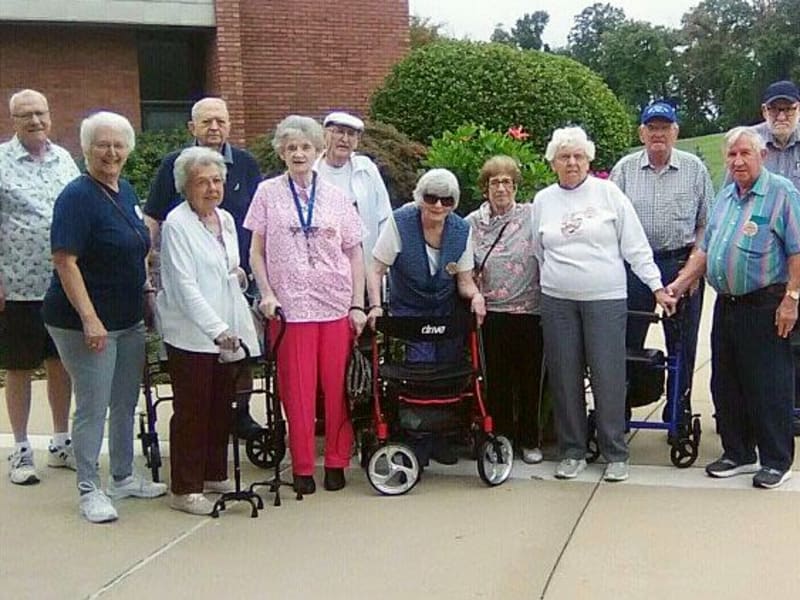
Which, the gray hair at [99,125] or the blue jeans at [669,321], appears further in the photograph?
the blue jeans at [669,321]

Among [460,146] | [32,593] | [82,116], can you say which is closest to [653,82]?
[82,116]

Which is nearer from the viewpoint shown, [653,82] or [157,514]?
[157,514]

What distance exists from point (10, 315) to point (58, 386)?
524 millimetres

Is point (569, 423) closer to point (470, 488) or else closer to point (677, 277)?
point (470, 488)

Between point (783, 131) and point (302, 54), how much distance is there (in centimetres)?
921

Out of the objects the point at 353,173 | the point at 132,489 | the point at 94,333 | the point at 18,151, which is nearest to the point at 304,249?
the point at 353,173

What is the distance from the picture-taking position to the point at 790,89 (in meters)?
5.74

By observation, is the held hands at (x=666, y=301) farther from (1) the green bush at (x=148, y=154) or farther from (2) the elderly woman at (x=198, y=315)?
(1) the green bush at (x=148, y=154)

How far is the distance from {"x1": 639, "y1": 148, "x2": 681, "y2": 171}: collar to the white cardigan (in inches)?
94.6

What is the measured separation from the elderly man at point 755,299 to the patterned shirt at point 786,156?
925mm

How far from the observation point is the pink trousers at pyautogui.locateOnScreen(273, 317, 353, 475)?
5.17 metres

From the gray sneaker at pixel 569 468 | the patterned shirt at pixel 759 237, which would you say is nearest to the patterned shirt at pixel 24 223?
the gray sneaker at pixel 569 468

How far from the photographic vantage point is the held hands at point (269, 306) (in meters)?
5.01

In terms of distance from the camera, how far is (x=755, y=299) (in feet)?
16.5
